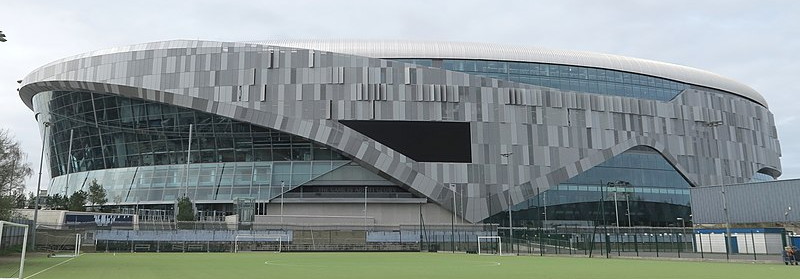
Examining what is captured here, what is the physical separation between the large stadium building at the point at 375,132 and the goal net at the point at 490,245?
18.4 m

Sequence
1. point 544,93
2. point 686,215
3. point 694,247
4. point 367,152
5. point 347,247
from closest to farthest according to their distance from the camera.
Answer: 1. point 694,247
2. point 347,247
3. point 367,152
4. point 544,93
5. point 686,215

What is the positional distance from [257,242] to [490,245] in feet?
69.3

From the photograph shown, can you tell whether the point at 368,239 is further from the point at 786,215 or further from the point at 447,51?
the point at 786,215

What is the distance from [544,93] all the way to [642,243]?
1288 inches

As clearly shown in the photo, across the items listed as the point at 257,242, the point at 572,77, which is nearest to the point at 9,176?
the point at 257,242

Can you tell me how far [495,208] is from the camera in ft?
238

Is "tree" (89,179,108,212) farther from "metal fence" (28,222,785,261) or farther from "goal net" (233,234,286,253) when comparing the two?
"goal net" (233,234,286,253)

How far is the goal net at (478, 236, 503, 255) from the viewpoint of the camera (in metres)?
48.1

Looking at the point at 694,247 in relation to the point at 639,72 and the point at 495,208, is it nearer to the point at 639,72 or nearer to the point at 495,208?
the point at 495,208

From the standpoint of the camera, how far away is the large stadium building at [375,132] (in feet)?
232

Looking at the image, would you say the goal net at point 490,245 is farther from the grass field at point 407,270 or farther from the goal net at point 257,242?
the grass field at point 407,270

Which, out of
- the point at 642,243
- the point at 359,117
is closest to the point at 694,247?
the point at 642,243

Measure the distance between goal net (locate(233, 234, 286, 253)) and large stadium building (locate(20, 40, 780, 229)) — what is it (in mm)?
14954

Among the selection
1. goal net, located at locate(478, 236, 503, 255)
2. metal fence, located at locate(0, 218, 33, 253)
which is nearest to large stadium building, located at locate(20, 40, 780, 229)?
goal net, located at locate(478, 236, 503, 255)
